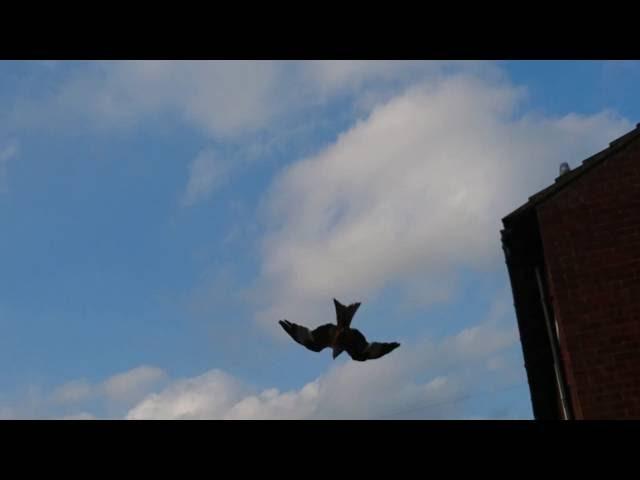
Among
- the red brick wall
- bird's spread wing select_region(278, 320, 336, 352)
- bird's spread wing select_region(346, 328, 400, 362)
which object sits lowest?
bird's spread wing select_region(346, 328, 400, 362)

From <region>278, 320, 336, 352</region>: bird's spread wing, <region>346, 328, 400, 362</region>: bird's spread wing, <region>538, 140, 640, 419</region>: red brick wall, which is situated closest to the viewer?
<region>346, 328, 400, 362</region>: bird's spread wing

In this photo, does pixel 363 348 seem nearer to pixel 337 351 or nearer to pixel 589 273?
pixel 337 351

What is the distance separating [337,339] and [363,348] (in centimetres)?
12

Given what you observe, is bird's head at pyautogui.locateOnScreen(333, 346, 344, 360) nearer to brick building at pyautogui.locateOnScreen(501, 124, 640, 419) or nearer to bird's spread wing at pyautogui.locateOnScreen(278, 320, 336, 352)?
bird's spread wing at pyautogui.locateOnScreen(278, 320, 336, 352)

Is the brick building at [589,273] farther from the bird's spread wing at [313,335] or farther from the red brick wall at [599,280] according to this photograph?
the bird's spread wing at [313,335]

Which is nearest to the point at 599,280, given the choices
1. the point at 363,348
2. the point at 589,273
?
the point at 589,273

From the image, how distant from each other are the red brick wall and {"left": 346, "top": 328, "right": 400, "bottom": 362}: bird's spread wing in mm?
8123

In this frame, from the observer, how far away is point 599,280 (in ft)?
37.0

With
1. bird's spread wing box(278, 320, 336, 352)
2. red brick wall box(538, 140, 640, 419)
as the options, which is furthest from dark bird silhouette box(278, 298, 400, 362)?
red brick wall box(538, 140, 640, 419)

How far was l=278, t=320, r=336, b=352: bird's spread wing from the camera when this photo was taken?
10.6 ft

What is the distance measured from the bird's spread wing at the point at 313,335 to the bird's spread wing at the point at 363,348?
0.33 ft
